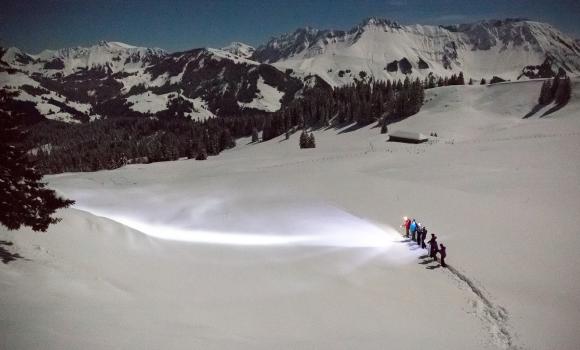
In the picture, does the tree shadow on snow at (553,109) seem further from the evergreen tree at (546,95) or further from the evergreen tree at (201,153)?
the evergreen tree at (201,153)

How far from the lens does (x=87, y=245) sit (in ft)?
63.7

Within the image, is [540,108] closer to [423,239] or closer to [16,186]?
[423,239]

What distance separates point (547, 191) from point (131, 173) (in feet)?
196

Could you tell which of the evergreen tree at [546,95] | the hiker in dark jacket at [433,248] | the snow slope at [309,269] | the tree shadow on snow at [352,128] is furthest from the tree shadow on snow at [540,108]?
the hiker in dark jacket at [433,248]

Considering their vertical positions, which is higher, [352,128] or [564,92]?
[564,92]

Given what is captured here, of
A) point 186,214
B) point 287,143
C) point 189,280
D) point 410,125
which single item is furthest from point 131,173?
point 410,125

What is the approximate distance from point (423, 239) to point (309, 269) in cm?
861

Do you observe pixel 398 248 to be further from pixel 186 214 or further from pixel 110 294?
pixel 186 214

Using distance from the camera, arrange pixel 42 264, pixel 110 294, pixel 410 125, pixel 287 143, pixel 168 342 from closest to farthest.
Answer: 1. pixel 168 342
2. pixel 110 294
3. pixel 42 264
4. pixel 410 125
5. pixel 287 143

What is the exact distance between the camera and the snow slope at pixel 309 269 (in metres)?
12.7

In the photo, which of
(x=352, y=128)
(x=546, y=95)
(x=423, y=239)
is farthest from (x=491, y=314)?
(x=352, y=128)

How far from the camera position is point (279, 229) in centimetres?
2855

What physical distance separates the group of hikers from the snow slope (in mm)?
676

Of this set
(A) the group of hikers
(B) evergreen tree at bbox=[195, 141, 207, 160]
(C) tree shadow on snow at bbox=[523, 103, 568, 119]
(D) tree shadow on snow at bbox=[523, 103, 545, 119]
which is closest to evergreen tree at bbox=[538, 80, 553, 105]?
(C) tree shadow on snow at bbox=[523, 103, 568, 119]
